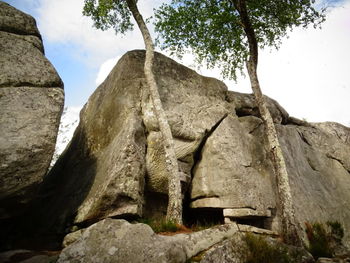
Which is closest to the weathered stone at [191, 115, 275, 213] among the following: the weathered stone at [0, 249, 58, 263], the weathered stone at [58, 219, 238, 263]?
the weathered stone at [58, 219, 238, 263]

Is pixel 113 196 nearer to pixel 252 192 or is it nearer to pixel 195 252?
pixel 195 252

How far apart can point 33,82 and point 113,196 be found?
16.5ft

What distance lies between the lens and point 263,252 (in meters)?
6.56

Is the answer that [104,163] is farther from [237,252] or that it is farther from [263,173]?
[263,173]

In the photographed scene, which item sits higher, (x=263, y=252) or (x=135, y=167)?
(x=135, y=167)

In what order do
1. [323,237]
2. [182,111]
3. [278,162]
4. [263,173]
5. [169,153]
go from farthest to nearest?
1. [263,173]
2. [182,111]
3. [323,237]
4. [278,162]
5. [169,153]

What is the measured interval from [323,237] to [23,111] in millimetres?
13290

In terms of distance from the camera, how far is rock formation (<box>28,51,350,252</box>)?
9.28 meters

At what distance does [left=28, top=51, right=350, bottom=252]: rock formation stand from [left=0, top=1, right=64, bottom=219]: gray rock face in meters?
2.23

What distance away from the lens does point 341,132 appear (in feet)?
66.4

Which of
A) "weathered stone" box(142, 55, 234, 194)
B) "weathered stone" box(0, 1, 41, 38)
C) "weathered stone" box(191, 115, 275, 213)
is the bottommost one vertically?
"weathered stone" box(191, 115, 275, 213)

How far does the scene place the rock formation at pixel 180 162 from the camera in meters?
9.28

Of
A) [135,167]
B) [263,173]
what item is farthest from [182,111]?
[263,173]

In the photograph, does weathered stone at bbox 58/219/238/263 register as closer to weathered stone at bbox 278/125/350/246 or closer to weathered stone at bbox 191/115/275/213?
weathered stone at bbox 191/115/275/213
